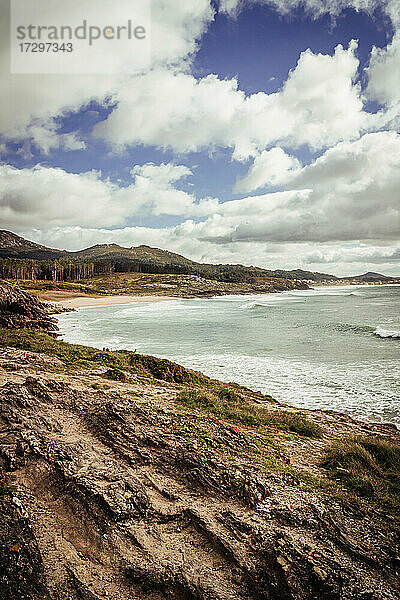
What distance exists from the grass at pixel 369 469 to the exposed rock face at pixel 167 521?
20.9 inches

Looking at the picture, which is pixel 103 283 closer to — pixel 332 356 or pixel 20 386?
pixel 332 356

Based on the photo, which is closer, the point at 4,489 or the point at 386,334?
the point at 4,489

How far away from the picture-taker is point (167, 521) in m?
4.89

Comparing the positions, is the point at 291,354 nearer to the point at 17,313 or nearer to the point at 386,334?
the point at 386,334

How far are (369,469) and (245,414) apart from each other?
11.9ft

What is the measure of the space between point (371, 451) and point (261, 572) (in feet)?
15.4

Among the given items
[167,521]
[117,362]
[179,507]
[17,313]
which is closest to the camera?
[167,521]

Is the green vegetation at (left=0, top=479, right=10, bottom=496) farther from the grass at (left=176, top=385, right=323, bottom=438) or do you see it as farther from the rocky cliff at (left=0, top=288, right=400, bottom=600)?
the grass at (left=176, top=385, right=323, bottom=438)

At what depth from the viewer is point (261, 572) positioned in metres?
4.20

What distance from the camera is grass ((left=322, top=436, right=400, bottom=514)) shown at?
5.82 meters

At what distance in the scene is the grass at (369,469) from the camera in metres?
5.82

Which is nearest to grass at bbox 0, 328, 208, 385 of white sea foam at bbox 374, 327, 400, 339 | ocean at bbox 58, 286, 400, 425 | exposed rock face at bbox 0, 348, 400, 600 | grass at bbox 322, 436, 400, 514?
ocean at bbox 58, 286, 400, 425

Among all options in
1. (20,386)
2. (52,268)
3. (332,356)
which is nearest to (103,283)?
(52,268)

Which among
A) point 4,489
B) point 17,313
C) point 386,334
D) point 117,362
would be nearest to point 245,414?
point 4,489
